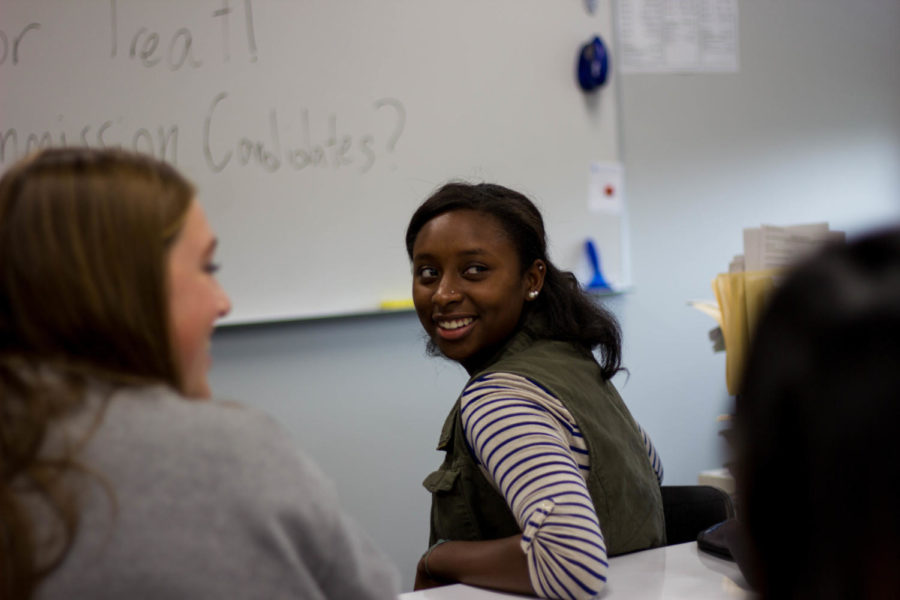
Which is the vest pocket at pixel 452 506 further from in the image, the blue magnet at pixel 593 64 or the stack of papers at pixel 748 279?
the blue magnet at pixel 593 64

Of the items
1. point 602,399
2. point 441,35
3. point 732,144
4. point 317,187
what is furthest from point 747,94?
point 602,399

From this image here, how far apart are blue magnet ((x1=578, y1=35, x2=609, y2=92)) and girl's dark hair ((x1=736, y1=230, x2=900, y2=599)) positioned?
2459mm

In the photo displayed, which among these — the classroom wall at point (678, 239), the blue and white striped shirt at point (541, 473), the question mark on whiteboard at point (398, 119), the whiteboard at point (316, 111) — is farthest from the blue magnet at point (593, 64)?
the blue and white striped shirt at point (541, 473)

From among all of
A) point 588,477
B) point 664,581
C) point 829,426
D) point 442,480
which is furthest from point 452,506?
point 829,426

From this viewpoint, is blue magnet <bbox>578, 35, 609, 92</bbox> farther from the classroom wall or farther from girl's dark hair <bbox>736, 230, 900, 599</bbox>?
girl's dark hair <bbox>736, 230, 900, 599</bbox>

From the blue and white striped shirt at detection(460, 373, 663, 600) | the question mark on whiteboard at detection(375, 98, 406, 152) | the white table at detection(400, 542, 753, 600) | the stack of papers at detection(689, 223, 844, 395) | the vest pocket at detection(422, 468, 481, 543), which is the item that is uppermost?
the question mark on whiteboard at detection(375, 98, 406, 152)

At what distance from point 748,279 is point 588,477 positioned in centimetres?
70

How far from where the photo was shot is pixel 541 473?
1.17 metres

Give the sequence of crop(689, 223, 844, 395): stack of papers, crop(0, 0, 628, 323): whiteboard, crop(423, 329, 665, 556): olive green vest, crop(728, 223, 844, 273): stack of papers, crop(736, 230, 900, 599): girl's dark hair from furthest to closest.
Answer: crop(0, 0, 628, 323): whiteboard < crop(728, 223, 844, 273): stack of papers < crop(689, 223, 844, 395): stack of papers < crop(423, 329, 665, 556): olive green vest < crop(736, 230, 900, 599): girl's dark hair

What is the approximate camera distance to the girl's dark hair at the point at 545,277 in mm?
1527

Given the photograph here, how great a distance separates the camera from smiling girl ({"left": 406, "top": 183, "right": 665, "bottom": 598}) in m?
1.16

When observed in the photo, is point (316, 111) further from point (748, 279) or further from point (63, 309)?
point (63, 309)

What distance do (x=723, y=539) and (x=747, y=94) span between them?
7.41ft

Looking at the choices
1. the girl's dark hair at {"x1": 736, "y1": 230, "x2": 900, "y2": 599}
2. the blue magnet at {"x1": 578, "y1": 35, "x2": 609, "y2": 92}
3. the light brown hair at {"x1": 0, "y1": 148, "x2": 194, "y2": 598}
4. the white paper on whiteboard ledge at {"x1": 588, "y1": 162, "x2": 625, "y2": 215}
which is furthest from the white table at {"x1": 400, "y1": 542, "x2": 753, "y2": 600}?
the blue magnet at {"x1": 578, "y1": 35, "x2": 609, "y2": 92}
